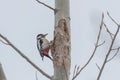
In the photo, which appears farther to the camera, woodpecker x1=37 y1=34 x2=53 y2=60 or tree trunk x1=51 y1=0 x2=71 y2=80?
woodpecker x1=37 y1=34 x2=53 y2=60

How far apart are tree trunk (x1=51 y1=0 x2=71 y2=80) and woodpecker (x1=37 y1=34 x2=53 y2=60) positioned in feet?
3.74

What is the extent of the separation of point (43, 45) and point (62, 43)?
154cm

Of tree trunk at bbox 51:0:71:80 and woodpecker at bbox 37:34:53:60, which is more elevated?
tree trunk at bbox 51:0:71:80

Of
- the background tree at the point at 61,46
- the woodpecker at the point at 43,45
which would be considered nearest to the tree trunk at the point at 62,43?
the background tree at the point at 61,46

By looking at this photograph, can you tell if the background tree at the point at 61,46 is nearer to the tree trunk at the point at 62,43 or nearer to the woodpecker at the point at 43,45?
the tree trunk at the point at 62,43

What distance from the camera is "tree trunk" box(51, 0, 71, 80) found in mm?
2964

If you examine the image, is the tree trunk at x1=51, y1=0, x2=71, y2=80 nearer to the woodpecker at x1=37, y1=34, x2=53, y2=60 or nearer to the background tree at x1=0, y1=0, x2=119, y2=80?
the background tree at x1=0, y1=0, x2=119, y2=80

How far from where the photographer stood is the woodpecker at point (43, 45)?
4.64 m

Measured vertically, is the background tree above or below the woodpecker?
above

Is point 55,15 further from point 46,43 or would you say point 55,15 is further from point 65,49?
point 46,43

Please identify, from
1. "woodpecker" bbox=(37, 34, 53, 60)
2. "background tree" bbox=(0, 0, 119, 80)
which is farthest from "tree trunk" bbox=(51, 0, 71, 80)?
"woodpecker" bbox=(37, 34, 53, 60)

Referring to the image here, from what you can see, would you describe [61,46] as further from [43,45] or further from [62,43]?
[43,45]

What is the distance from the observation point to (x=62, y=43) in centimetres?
328

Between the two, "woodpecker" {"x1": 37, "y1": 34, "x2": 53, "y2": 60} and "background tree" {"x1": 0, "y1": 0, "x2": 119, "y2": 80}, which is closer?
"background tree" {"x1": 0, "y1": 0, "x2": 119, "y2": 80}
